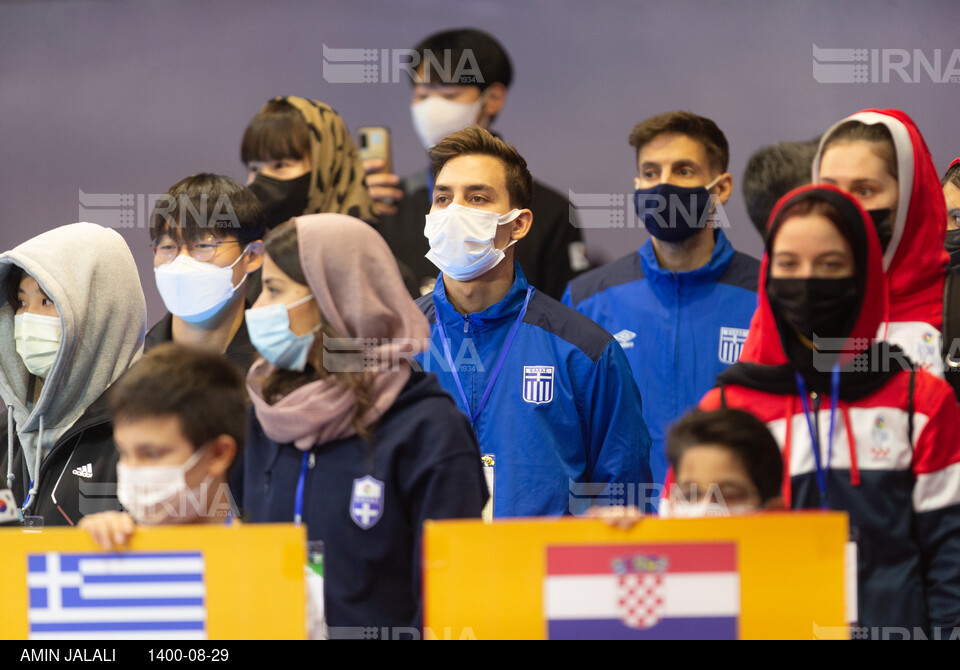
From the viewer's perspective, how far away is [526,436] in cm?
332

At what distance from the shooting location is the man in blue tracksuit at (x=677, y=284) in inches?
154

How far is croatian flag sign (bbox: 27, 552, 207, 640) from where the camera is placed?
2080 mm

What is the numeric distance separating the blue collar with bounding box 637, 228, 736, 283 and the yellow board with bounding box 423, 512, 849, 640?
209cm

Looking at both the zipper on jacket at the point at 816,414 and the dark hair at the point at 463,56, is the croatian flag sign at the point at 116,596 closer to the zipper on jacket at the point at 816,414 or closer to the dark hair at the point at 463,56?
the zipper on jacket at the point at 816,414

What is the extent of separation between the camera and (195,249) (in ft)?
12.3

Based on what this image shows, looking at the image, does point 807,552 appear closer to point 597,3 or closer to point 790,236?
point 790,236

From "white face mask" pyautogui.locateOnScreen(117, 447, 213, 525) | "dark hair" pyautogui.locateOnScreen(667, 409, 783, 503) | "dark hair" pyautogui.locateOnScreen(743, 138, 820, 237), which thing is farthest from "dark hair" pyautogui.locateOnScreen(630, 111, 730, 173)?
"white face mask" pyautogui.locateOnScreen(117, 447, 213, 525)

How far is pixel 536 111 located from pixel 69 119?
233 cm

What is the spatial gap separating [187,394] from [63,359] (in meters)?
1.19

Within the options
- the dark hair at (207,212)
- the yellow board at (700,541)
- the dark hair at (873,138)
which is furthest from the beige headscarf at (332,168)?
the yellow board at (700,541)

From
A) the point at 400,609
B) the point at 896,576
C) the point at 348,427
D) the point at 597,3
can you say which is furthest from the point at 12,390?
the point at 597,3

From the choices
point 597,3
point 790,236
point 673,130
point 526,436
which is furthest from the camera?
point 597,3

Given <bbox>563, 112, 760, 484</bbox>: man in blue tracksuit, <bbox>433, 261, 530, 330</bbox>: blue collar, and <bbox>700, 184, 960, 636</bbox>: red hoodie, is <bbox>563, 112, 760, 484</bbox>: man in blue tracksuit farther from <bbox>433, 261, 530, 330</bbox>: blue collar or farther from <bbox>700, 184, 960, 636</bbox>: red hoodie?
<bbox>700, 184, 960, 636</bbox>: red hoodie

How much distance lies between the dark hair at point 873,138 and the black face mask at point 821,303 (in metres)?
0.70
